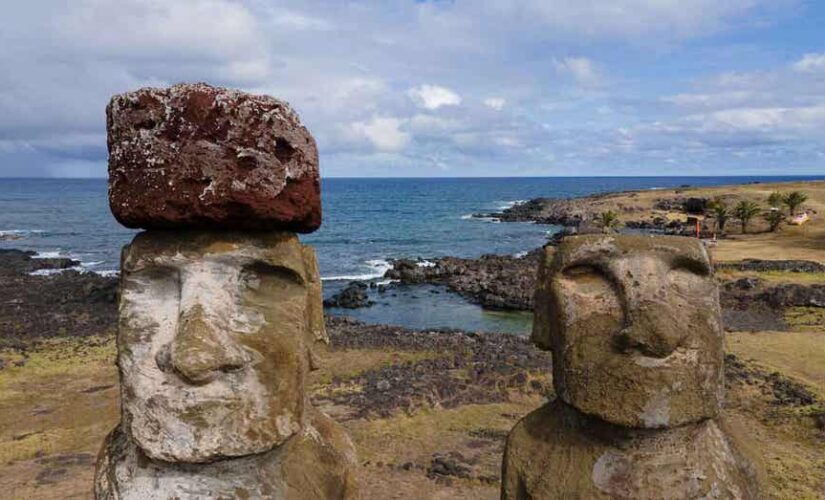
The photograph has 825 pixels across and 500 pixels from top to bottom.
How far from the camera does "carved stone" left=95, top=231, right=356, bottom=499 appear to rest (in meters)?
3.34

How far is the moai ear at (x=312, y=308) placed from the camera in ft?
12.6

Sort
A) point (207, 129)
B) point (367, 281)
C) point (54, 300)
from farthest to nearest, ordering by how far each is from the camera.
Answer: point (367, 281) → point (54, 300) → point (207, 129)

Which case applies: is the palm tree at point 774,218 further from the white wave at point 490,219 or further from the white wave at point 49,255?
the white wave at point 49,255

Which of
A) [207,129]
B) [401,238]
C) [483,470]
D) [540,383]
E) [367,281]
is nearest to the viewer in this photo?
[207,129]

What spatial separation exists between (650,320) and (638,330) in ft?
0.26

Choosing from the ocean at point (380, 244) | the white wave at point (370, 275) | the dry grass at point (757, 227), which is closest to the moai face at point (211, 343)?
the ocean at point (380, 244)

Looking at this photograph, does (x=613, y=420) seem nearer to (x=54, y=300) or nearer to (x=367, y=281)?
(x=54, y=300)

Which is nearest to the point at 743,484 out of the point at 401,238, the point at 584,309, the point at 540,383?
the point at 584,309

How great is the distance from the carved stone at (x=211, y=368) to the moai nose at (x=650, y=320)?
1.71m

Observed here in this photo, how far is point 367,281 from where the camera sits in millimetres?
37000

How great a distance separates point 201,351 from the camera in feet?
10.8

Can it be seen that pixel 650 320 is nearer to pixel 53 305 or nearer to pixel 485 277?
pixel 53 305

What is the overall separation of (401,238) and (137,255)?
195ft

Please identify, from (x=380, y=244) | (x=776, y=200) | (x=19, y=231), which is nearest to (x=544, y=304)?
(x=776, y=200)
